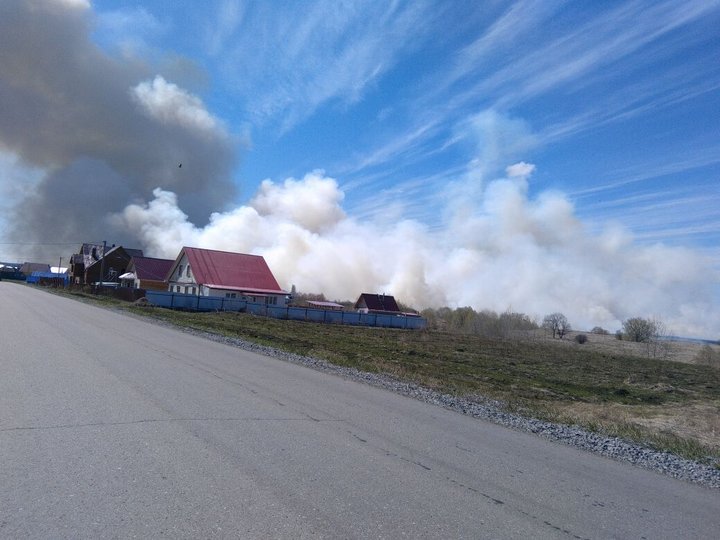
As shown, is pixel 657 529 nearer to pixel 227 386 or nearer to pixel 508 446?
pixel 508 446

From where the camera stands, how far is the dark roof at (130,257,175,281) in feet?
223

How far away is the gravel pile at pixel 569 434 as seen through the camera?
7.52m

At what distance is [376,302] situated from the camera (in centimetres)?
8019

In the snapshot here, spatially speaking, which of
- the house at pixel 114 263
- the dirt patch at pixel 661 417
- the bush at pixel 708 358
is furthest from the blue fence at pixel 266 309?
the dirt patch at pixel 661 417

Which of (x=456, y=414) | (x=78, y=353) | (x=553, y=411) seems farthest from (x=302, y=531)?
(x=78, y=353)

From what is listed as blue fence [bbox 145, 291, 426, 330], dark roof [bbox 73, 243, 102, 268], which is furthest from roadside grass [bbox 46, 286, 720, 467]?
dark roof [bbox 73, 243, 102, 268]

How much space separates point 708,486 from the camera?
681 centimetres

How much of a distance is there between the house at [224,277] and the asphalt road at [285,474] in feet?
157

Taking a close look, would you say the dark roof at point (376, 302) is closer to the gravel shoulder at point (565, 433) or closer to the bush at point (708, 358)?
the bush at point (708, 358)

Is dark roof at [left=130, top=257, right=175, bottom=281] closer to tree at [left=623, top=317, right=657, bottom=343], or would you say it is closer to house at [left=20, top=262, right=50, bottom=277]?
tree at [left=623, top=317, right=657, bottom=343]

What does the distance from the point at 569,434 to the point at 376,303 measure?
7069 cm

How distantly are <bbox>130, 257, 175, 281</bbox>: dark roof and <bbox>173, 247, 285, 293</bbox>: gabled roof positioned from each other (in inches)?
373

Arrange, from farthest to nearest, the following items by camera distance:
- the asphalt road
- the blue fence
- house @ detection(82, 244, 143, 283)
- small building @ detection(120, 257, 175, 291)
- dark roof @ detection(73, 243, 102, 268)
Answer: dark roof @ detection(73, 243, 102, 268), house @ detection(82, 244, 143, 283), small building @ detection(120, 257, 175, 291), the blue fence, the asphalt road

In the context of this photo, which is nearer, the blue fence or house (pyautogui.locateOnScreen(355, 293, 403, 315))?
the blue fence
